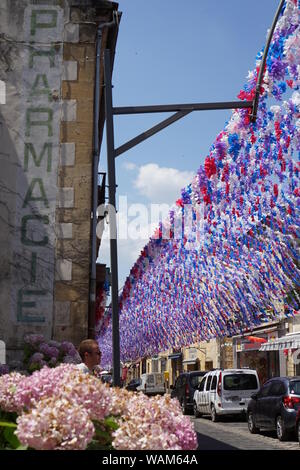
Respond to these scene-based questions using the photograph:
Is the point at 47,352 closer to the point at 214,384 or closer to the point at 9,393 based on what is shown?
the point at 9,393

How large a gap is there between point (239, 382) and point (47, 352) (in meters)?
14.7

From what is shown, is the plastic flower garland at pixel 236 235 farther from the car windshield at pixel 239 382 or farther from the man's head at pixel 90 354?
the man's head at pixel 90 354

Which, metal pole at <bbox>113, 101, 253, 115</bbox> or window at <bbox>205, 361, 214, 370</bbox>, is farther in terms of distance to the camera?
window at <bbox>205, 361, 214, 370</bbox>

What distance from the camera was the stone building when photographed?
10.5 metres

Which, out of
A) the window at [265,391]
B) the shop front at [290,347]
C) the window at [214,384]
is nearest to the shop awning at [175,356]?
the shop front at [290,347]

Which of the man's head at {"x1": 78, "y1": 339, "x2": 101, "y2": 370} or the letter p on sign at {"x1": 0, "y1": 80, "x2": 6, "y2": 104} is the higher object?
the letter p on sign at {"x1": 0, "y1": 80, "x2": 6, "y2": 104}

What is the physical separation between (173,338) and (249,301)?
48.2 ft

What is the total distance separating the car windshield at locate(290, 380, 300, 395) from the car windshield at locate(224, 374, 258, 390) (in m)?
6.81

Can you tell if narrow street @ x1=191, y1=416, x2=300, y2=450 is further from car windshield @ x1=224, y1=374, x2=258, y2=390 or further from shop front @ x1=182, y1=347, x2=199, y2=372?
shop front @ x1=182, y1=347, x2=199, y2=372

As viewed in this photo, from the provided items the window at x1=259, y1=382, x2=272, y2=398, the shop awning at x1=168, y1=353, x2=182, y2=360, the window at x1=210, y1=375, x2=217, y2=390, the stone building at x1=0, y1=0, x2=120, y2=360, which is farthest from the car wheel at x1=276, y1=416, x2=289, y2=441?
the shop awning at x1=168, y1=353, x2=182, y2=360

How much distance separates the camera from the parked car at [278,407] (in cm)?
1506

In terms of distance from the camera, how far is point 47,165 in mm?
10750

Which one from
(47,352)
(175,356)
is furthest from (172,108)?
(175,356)

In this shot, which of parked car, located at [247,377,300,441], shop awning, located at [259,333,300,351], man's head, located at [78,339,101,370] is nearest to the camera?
man's head, located at [78,339,101,370]
